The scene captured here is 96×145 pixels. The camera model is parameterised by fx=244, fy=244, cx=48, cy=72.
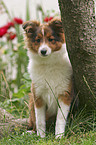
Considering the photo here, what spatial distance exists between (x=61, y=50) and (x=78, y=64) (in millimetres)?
392

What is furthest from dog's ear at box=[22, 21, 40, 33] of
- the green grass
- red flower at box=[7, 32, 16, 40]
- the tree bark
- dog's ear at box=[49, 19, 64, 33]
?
red flower at box=[7, 32, 16, 40]

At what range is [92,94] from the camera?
3.64m

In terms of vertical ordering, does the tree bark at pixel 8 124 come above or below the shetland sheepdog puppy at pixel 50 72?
below

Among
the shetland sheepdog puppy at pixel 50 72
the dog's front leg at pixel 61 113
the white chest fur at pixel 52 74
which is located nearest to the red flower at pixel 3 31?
the shetland sheepdog puppy at pixel 50 72

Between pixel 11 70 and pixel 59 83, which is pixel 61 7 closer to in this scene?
pixel 59 83

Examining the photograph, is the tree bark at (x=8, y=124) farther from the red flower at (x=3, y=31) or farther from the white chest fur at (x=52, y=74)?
the red flower at (x=3, y=31)

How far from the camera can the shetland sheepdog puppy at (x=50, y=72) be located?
3.65 meters

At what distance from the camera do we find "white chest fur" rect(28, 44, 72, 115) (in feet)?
12.2

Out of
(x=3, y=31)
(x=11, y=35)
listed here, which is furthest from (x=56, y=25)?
(x=11, y=35)

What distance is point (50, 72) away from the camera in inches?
148

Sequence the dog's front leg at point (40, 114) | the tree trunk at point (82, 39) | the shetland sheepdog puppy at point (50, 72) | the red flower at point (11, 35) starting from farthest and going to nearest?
the red flower at point (11, 35)
the dog's front leg at point (40, 114)
the shetland sheepdog puppy at point (50, 72)
the tree trunk at point (82, 39)

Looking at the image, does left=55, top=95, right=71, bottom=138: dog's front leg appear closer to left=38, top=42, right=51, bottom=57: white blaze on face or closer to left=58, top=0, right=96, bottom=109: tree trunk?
left=58, top=0, right=96, bottom=109: tree trunk

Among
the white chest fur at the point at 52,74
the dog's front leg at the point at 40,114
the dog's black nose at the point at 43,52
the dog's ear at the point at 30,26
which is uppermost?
the dog's ear at the point at 30,26

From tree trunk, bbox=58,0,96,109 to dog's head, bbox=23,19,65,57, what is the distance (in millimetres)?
285
